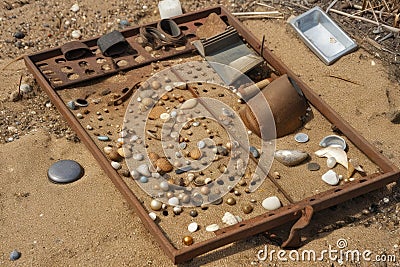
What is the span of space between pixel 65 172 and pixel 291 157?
4.87 feet

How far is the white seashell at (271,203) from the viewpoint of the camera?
432cm

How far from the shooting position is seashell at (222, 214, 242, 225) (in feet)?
13.8

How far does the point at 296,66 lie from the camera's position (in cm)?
553

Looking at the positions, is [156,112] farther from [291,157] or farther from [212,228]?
[212,228]

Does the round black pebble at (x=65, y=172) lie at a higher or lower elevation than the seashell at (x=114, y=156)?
lower

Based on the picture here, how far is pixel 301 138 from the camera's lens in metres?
4.85

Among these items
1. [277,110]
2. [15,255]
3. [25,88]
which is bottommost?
[15,255]

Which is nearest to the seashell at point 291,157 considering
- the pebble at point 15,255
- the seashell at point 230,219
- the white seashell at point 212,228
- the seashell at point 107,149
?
the seashell at point 230,219

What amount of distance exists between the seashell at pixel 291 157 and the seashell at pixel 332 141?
22 centimetres

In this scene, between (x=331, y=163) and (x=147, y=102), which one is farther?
(x=147, y=102)

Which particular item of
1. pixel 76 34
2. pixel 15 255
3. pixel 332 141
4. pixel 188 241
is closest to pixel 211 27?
pixel 76 34

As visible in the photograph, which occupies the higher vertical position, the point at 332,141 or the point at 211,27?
the point at 211,27

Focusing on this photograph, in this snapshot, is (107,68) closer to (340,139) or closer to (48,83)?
(48,83)

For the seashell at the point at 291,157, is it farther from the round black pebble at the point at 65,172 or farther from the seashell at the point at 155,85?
the round black pebble at the point at 65,172
